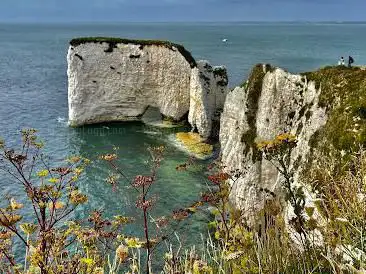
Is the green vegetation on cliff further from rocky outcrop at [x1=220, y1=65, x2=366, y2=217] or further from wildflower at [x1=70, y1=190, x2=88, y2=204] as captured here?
wildflower at [x1=70, y1=190, x2=88, y2=204]

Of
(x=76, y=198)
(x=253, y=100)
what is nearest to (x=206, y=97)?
(x=253, y=100)

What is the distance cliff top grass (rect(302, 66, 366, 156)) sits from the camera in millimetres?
13805

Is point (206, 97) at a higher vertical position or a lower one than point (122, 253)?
lower

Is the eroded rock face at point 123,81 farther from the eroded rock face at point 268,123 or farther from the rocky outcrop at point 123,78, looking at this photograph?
the eroded rock face at point 268,123

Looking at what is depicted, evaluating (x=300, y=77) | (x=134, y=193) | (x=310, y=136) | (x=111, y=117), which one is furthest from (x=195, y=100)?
(x=310, y=136)

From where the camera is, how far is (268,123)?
19875 mm


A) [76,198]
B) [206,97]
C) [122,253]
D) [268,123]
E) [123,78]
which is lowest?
[206,97]

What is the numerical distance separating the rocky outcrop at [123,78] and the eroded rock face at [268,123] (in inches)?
692

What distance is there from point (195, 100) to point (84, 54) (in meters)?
10.2

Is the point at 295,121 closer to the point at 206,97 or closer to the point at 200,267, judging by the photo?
the point at 200,267

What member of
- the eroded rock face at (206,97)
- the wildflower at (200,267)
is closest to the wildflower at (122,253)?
the wildflower at (200,267)

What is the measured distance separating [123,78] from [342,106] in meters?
28.1

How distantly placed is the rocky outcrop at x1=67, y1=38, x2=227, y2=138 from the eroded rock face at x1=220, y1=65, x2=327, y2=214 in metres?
17.6

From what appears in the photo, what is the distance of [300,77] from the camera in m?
18.4
